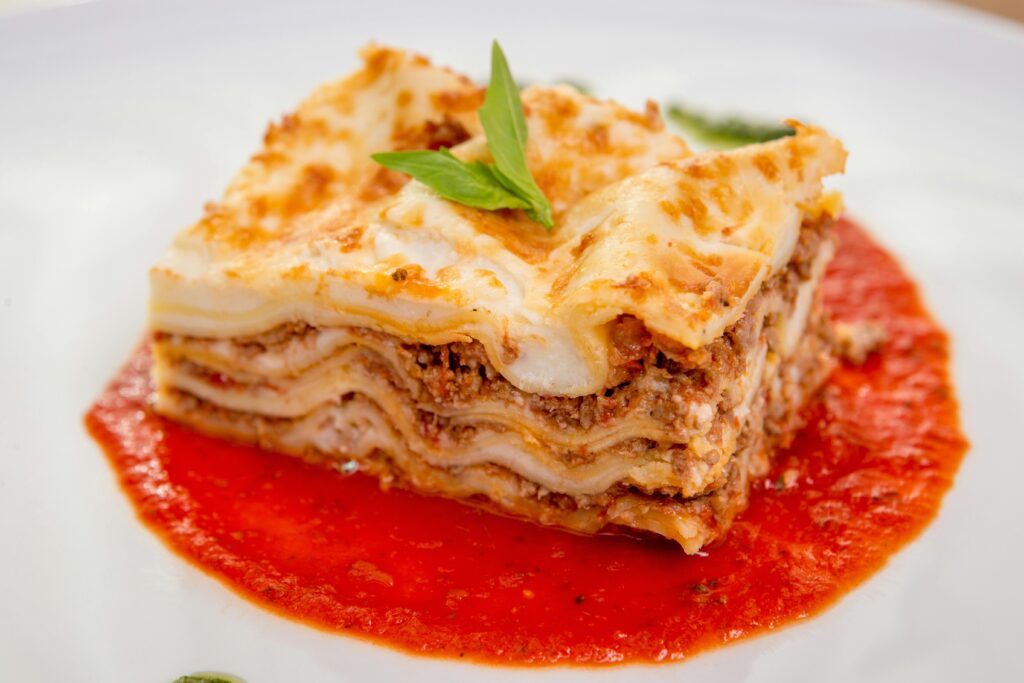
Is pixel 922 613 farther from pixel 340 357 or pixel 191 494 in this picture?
pixel 191 494

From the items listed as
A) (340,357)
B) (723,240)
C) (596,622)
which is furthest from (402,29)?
(596,622)

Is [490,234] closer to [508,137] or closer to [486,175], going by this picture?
[486,175]

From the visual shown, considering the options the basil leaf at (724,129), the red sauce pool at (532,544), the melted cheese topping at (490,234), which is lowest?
the red sauce pool at (532,544)

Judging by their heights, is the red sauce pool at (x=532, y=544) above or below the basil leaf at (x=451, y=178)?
below

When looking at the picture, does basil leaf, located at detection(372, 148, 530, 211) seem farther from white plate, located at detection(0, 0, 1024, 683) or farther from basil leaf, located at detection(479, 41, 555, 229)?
white plate, located at detection(0, 0, 1024, 683)

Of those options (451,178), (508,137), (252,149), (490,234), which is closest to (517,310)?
(490,234)

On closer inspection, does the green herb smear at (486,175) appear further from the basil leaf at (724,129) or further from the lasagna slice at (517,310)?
the basil leaf at (724,129)

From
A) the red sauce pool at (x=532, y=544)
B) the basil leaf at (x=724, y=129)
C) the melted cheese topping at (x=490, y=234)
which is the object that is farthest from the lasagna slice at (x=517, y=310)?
the basil leaf at (x=724, y=129)

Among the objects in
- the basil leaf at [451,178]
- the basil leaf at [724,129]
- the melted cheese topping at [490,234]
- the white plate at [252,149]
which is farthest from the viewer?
the basil leaf at [724,129]
